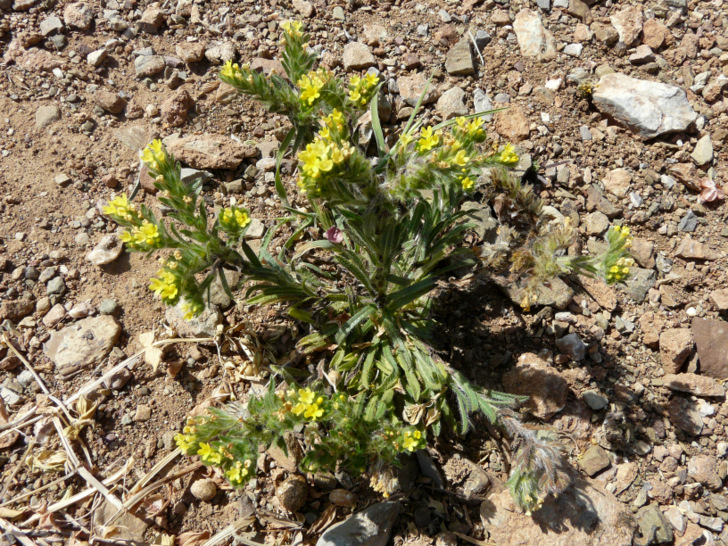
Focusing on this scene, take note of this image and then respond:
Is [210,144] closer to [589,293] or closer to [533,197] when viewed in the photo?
[533,197]

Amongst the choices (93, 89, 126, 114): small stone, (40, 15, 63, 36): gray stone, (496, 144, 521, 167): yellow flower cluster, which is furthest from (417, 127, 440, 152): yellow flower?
(40, 15, 63, 36): gray stone

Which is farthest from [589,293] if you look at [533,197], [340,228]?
[340,228]

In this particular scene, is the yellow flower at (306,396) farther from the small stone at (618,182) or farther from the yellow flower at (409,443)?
the small stone at (618,182)

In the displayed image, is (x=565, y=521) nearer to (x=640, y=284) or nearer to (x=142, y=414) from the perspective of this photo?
(x=640, y=284)

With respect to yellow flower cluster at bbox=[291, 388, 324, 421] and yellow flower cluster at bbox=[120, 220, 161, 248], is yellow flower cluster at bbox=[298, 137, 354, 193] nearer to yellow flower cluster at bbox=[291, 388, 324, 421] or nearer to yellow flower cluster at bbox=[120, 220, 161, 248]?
yellow flower cluster at bbox=[120, 220, 161, 248]

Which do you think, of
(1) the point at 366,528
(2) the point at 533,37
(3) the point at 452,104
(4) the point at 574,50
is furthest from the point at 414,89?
(1) the point at 366,528

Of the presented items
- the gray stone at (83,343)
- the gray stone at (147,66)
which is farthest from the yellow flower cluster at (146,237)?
the gray stone at (147,66)
